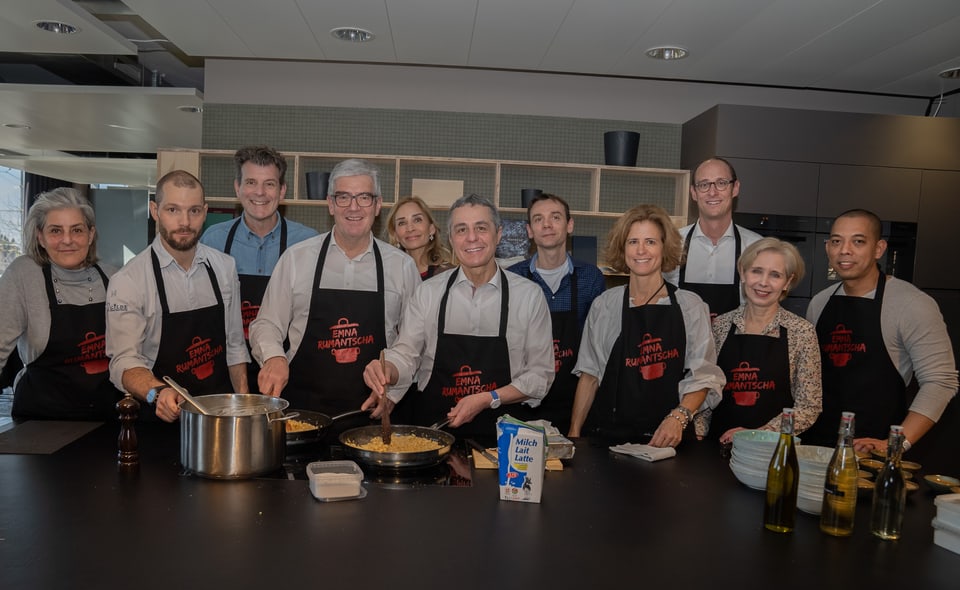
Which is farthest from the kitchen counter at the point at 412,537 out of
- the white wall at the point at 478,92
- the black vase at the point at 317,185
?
the white wall at the point at 478,92

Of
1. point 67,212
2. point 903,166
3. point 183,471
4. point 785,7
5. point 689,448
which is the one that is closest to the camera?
point 183,471

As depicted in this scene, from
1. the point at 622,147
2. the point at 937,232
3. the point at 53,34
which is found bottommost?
the point at 937,232

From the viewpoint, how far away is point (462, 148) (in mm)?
5957

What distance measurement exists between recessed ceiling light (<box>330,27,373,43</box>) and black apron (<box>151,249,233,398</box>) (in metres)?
2.91

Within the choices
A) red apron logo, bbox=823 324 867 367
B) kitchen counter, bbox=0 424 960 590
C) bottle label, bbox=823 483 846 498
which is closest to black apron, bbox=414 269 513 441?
kitchen counter, bbox=0 424 960 590

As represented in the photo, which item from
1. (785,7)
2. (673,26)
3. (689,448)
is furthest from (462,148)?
(689,448)

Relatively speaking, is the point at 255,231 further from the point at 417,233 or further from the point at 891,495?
the point at 891,495

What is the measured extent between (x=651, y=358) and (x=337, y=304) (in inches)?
49.4

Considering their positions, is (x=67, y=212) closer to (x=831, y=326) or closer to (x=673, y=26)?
(x=831, y=326)

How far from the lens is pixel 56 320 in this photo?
8.71ft

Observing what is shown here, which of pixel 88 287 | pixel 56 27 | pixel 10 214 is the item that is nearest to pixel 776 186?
pixel 88 287

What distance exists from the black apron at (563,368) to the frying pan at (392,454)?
3.74 feet

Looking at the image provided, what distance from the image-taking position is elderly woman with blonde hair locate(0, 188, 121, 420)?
8.63 feet

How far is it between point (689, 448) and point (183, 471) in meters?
1.55
